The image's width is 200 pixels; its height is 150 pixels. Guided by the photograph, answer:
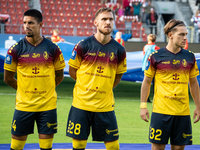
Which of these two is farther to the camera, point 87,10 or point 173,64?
point 87,10

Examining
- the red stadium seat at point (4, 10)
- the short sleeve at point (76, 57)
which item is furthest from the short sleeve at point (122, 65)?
the red stadium seat at point (4, 10)

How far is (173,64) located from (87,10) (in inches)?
670

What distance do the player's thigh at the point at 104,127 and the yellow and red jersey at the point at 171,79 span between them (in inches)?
17.8

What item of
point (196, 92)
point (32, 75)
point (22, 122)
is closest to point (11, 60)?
point (32, 75)

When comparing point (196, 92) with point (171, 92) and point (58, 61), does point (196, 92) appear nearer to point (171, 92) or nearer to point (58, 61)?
point (171, 92)

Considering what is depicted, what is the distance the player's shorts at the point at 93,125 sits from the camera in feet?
11.1

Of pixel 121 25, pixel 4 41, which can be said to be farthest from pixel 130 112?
pixel 121 25

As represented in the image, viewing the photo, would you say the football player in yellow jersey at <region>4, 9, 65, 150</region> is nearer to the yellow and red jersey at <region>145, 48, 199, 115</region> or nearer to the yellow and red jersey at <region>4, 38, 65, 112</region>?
the yellow and red jersey at <region>4, 38, 65, 112</region>

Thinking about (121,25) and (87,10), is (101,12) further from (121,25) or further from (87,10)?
(87,10)

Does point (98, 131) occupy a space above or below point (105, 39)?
below

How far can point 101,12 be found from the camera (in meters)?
3.43

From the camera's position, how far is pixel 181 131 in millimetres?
3355

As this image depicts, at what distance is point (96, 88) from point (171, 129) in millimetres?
839

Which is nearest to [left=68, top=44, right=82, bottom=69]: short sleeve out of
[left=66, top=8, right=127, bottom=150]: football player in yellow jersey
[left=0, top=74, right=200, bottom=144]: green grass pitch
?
[left=66, top=8, right=127, bottom=150]: football player in yellow jersey
